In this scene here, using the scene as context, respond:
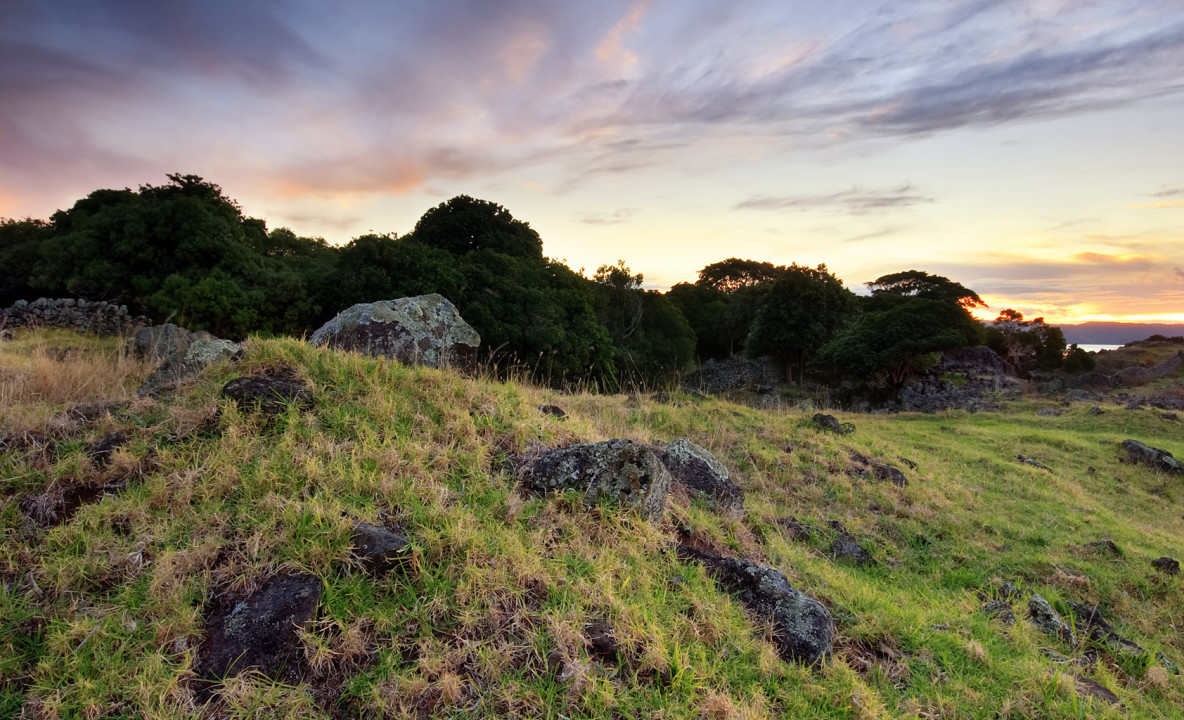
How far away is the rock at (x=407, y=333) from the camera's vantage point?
819cm

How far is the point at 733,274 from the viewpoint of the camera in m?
59.1

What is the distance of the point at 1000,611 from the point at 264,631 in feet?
18.7

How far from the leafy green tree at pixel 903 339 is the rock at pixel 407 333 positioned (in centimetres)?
2572

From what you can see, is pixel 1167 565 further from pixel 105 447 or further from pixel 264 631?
pixel 105 447

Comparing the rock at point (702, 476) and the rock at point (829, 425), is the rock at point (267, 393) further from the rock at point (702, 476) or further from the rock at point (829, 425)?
the rock at point (829, 425)

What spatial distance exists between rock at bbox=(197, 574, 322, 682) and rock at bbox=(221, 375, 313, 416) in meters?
1.91

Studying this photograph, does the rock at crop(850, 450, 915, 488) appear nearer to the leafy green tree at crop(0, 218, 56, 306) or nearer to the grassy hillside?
the grassy hillside

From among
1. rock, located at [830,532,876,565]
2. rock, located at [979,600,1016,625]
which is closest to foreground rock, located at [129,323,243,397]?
rock, located at [830,532,876,565]

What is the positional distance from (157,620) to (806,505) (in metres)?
7.23

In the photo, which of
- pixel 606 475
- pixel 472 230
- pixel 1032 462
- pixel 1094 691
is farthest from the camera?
pixel 472 230

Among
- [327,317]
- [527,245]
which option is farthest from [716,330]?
[327,317]

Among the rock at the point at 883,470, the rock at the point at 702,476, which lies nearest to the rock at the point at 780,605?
the rock at the point at 702,476

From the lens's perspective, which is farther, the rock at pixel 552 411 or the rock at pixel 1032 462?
the rock at pixel 1032 462

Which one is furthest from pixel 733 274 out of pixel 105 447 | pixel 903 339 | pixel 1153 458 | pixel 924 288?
pixel 105 447
